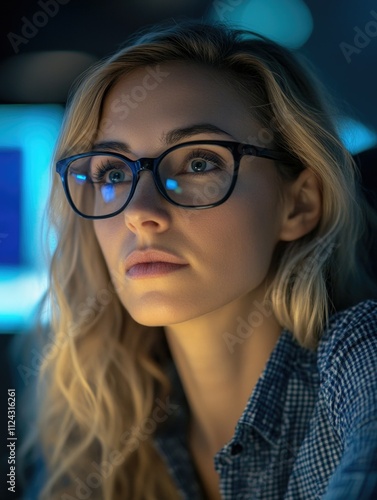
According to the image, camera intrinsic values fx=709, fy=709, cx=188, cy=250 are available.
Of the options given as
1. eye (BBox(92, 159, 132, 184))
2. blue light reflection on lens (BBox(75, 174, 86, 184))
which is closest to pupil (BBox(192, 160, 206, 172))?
eye (BBox(92, 159, 132, 184))

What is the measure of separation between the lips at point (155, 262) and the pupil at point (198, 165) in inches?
5.8

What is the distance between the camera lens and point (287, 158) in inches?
49.4

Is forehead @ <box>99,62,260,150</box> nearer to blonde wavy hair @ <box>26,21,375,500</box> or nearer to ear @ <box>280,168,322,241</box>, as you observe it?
blonde wavy hair @ <box>26,21,375,500</box>

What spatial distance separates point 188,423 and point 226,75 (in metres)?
0.69

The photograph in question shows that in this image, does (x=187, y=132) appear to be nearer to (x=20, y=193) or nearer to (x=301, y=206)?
(x=301, y=206)

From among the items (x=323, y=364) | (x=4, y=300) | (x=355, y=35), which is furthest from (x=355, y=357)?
(x=4, y=300)

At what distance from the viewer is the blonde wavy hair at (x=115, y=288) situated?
1.25m

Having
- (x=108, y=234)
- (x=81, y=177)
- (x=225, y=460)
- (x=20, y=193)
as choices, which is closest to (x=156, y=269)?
(x=108, y=234)

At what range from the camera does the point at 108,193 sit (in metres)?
1.25

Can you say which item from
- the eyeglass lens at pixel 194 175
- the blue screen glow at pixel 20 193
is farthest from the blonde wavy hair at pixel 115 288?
the blue screen glow at pixel 20 193

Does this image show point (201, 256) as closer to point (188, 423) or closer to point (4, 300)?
point (188, 423)

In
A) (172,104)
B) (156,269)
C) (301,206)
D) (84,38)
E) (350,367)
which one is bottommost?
(350,367)

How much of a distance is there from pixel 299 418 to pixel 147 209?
0.45m

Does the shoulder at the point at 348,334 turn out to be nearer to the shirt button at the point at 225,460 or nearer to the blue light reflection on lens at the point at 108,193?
the shirt button at the point at 225,460
